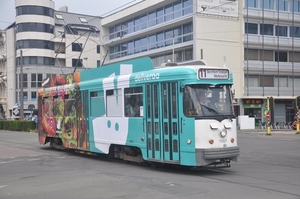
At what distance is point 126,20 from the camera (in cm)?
5075

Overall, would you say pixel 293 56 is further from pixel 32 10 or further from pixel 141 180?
pixel 32 10

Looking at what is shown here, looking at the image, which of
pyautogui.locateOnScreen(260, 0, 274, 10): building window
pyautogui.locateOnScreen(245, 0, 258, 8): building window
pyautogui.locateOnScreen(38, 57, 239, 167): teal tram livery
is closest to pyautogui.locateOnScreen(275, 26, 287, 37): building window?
pyautogui.locateOnScreen(260, 0, 274, 10): building window

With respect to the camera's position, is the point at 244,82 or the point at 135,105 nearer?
the point at 135,105

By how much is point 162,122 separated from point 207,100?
4.48ft

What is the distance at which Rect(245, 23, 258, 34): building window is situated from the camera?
143 ft

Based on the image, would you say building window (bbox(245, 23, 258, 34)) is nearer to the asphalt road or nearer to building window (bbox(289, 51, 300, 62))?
building window (bbox(289, 51, 300, 62))

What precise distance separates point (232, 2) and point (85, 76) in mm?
30115

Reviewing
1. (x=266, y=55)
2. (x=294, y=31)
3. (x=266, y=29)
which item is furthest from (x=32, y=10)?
(x=294, y=31)

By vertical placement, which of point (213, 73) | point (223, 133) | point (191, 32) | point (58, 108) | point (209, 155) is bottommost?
point (209, 155)

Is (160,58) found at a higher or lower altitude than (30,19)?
lower

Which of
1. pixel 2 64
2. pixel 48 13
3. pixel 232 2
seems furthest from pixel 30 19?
pixel 232 2

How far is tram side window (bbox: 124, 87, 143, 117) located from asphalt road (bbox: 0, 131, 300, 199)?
65.1 inches

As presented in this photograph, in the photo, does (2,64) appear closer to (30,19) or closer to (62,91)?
(30,19)

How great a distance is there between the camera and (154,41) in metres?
45.8
